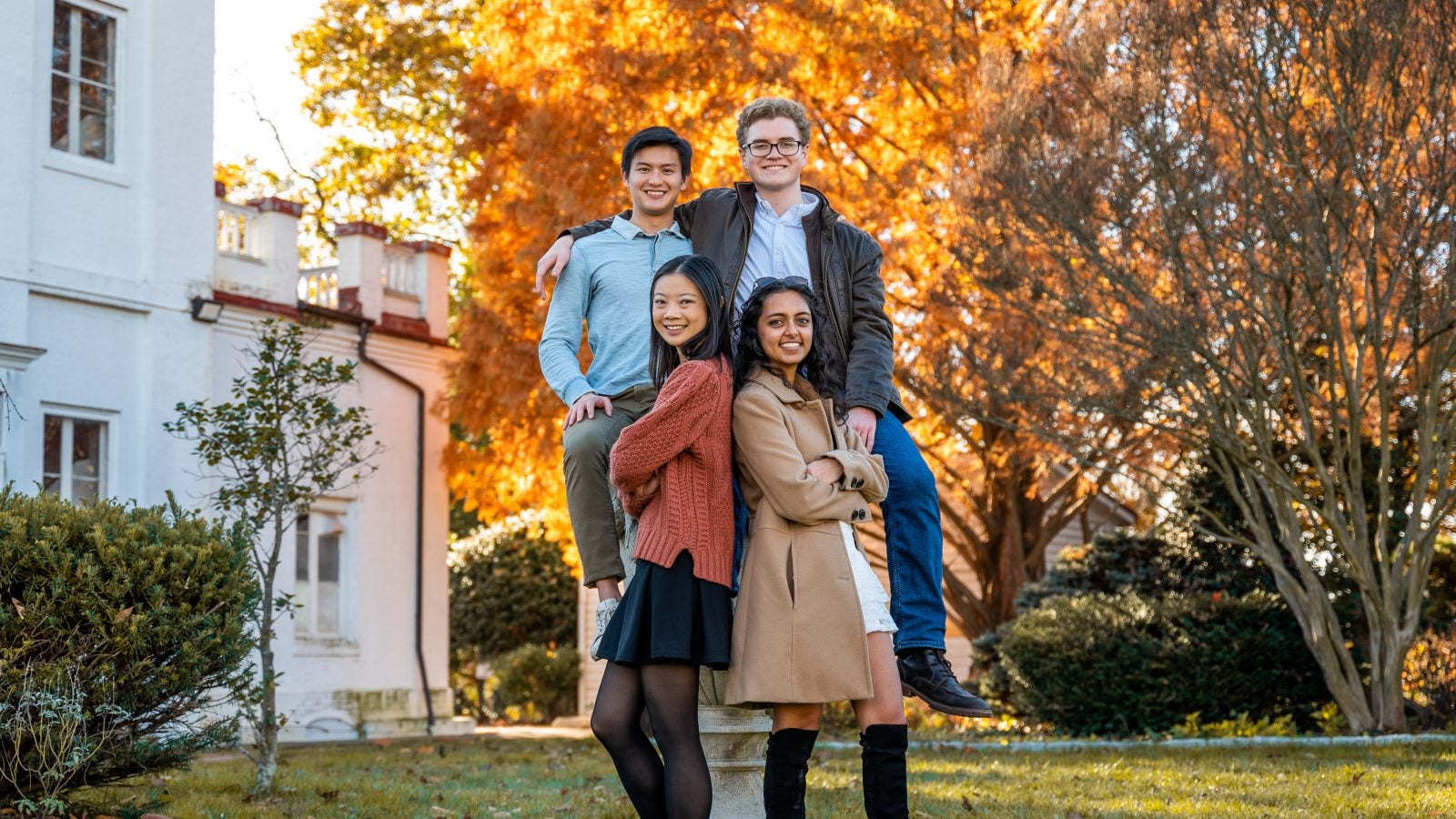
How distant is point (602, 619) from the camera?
4.72 m

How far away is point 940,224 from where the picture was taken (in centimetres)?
1358

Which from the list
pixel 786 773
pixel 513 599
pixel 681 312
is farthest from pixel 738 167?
pixel 513 599

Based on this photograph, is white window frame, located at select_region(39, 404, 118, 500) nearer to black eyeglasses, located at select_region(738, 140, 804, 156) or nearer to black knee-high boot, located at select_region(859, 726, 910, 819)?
black eyeglasses, located at select_region(738, 140, 804, 156)

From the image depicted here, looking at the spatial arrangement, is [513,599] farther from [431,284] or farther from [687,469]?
[687,469]

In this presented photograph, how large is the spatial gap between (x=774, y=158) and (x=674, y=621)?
60.0 inches

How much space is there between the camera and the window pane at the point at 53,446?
12.8 m

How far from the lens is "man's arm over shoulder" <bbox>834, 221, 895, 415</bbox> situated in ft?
15.4

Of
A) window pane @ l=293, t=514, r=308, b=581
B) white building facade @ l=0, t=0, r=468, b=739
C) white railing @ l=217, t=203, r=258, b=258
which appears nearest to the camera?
white building facade @ l=0, t=0, r=468, b=739

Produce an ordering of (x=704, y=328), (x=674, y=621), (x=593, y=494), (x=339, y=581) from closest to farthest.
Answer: (x=674, y=621) → (x=704, y=328) → (x=593, y=494) → (x=339, y=581)

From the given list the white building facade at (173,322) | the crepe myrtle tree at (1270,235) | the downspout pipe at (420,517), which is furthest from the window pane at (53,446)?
the crepe myrtle tree at (1270,235)

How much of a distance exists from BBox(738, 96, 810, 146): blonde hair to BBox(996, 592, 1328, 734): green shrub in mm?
9170

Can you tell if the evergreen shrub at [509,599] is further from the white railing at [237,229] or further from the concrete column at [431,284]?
the white railing at [237,229]

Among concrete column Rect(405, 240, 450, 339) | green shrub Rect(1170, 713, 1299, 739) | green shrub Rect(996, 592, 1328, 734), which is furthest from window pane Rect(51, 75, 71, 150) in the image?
green shrub Rect(1170, 713, 1299, 739)

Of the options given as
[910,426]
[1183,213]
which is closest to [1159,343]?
[1183,213]
